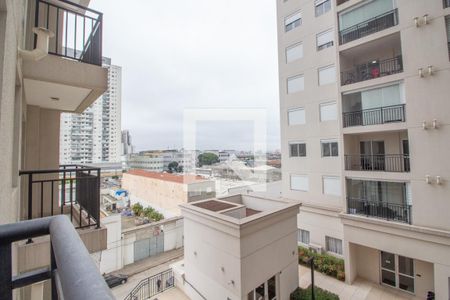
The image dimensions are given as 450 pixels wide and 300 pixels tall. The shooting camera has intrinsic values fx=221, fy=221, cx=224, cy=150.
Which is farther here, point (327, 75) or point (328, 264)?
point (327, 75)

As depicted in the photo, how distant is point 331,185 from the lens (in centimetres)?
907

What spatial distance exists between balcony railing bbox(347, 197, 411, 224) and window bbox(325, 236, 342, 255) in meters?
1.71

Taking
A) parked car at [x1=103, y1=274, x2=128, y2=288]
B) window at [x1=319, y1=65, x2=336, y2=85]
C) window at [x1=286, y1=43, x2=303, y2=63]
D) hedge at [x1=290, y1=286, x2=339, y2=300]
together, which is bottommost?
parked car at [x1=103, y1=274, x2=128, y2=288]

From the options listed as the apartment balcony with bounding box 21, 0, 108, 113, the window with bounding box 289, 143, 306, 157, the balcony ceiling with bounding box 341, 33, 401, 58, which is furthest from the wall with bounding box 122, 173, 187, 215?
the apartment balcony with bounding box 21, 0, 108, 113

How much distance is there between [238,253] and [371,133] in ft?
21.3

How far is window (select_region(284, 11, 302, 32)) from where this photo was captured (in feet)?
33.8

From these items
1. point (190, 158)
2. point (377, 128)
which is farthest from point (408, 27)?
point (190, 158)

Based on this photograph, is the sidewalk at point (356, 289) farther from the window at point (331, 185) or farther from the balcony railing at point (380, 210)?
the window at point (331, 185)

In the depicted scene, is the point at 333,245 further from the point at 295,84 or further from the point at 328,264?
the point at 295,84

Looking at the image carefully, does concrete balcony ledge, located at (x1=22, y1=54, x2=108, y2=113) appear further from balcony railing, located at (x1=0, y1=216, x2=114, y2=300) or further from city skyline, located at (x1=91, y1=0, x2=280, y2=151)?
balcony railing, located at (x1=0, y1=216, x2=114, y2=300)

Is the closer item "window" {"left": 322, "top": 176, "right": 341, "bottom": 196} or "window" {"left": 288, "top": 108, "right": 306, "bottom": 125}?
"window" {"left": 322, "top": 176, "right": 341, "bottom": 196}

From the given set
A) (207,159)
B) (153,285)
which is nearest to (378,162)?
(153,285)

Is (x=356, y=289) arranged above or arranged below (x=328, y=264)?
below

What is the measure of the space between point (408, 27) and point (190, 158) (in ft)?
49.1
